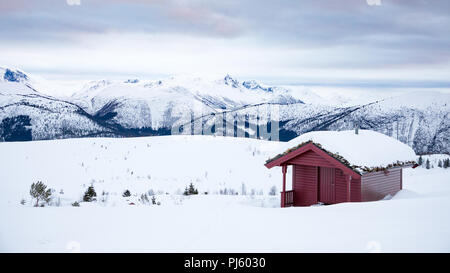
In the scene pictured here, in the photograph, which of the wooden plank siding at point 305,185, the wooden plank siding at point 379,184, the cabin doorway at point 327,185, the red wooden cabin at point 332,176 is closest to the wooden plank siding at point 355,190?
the red wooden cabin at point 332,176

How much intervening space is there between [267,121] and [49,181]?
74630mm

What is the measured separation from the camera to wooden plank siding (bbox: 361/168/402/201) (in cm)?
1218

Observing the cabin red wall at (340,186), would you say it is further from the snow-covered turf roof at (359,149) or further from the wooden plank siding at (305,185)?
the snow-covered turf roof at (359,149)

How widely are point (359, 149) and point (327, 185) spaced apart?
150 centimetres

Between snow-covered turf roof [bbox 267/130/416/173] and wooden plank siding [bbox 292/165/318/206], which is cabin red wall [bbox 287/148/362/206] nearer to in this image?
wooden plank siding [bbox 292/165/318/206]

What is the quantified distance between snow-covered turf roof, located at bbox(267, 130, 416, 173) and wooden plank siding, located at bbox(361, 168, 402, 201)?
1.32 feet

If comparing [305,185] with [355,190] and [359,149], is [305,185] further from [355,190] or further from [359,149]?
[359,149]

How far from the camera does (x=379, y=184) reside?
42.1 feet

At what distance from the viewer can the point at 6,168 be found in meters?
21.1

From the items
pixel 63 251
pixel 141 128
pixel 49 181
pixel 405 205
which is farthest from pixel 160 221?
pixel 141 128

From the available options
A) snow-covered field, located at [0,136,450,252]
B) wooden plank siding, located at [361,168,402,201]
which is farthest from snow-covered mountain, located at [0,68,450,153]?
snow-covered field, located at [0,136,450,252]

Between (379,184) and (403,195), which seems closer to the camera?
(379,184)

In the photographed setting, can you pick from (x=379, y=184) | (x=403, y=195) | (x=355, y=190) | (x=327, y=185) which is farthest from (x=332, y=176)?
(x=403, y=195)
